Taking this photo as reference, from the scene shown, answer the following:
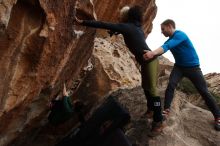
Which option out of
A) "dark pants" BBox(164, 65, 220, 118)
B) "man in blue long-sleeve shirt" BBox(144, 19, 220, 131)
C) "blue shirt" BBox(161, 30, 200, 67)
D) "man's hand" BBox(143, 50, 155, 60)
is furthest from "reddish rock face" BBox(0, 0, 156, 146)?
"dark pants" BBox(164, 65, 220, 118)

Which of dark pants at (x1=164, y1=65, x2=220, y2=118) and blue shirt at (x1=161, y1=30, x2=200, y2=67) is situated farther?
dark pants at (x1=164, y1=65, x2=220, y2=118)

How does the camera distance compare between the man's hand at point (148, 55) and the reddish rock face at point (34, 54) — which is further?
the man's hand at point (148, 55)

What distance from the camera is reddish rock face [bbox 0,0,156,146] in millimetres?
7797

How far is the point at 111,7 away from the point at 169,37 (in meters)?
7.53

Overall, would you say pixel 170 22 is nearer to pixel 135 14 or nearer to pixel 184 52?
pixel 184 52

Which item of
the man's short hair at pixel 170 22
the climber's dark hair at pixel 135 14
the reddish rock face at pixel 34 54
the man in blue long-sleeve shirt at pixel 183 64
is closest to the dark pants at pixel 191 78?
the man in blue long-sleeve shirt at pixel 183 64

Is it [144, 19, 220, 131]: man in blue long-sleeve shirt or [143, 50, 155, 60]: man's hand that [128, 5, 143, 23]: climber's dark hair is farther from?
[144, 19, 220, 131]: man in blue long-sleeve shirt

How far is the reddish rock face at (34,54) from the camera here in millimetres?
7797

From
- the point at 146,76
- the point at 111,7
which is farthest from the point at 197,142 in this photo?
the point at 111,7

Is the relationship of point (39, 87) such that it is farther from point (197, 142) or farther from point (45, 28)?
point (197, 142)

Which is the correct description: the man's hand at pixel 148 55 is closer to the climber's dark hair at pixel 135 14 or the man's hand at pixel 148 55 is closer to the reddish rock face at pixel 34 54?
the climber's dark hair at pixel 135 14

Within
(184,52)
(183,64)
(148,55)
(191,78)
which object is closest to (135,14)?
(148,55)

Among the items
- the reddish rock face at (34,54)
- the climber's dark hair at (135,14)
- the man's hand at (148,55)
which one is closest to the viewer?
the reddish rock face at (34,54)

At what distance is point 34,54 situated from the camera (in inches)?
338
